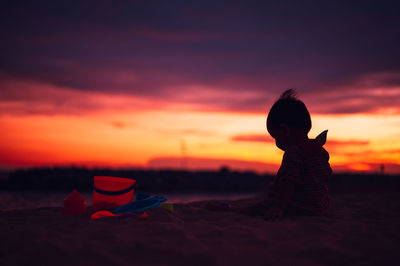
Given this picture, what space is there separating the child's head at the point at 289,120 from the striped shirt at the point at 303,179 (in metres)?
0.17

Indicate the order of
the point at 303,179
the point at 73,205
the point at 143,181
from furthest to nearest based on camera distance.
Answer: the point at 143,181
the point at 73,205
the point at 303,179

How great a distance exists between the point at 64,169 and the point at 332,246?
804 inches

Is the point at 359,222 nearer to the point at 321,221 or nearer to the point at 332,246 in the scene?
the point at 321,221

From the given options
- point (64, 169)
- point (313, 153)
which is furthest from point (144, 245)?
point (64, 169)

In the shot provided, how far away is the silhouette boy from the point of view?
13.8ft

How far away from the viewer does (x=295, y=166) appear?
13.7 ft

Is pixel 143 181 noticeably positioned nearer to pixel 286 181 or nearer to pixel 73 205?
pixel 73 205

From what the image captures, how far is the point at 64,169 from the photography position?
68.8ft

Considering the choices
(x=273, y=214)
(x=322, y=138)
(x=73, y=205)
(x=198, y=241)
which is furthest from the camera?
(x=322, y=138)

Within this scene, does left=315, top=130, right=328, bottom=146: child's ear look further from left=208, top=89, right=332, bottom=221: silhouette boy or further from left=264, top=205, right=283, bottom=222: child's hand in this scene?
left=264, top=205, right=283, bottom=222: child's hand

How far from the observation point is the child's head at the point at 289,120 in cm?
434

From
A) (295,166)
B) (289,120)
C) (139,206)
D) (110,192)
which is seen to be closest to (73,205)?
(110,192)

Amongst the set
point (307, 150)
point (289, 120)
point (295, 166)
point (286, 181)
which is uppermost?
point (289, 120)

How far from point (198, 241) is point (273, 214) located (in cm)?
137
